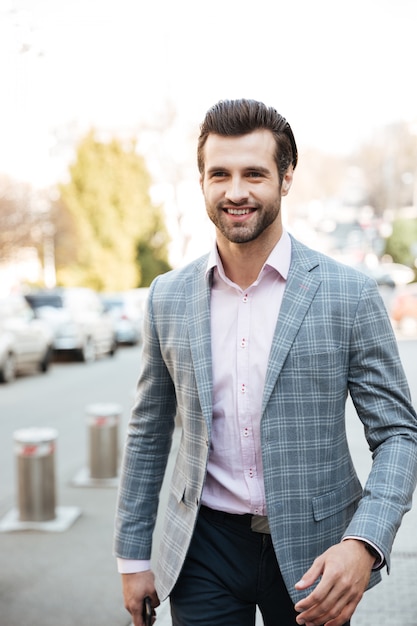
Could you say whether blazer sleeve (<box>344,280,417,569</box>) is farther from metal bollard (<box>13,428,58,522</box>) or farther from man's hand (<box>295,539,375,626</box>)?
metal bollard (<box>13,428,58,522</box>)

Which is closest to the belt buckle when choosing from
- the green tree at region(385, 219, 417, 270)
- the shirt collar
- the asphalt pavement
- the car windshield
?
the shirt collar

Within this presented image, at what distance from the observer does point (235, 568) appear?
7.59ft

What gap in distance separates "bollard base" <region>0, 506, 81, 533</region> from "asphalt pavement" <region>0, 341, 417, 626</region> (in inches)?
1.2

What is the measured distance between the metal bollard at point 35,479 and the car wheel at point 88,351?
45.6 ft

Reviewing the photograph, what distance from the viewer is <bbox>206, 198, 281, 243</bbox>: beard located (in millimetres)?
2254

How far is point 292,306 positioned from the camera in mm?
2238

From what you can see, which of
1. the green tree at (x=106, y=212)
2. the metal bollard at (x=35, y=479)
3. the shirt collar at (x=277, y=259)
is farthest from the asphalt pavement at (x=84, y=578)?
the green tree at (x=106, y=212)

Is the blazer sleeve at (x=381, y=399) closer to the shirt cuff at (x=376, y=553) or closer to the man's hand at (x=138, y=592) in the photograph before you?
the shirt cuff at (x=376, y=553)

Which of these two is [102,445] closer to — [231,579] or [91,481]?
[91,481]

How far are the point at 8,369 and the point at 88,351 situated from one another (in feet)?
→ 16.0

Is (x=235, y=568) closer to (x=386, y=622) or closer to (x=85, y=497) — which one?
(x=386, y=622)

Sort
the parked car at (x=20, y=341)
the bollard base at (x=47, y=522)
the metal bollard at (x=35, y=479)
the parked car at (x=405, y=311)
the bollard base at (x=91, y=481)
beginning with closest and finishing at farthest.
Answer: the bollard base at (x=47, y=522) → the metal bollard at (x=35, y=479) → the bollard base at (x=91, y=481) → the parked car at (x=20, y=341) → the parked car at (x=405, y=311)

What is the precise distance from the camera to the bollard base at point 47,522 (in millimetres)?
6430

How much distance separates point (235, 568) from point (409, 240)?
5500cm
